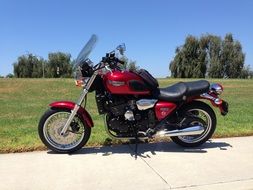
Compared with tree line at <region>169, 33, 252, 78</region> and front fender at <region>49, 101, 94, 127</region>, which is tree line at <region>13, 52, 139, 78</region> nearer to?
tree line at <region>169, 33, 252, 78</region>

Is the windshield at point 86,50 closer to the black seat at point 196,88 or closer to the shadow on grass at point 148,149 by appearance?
the shadow on grass at point 148,149

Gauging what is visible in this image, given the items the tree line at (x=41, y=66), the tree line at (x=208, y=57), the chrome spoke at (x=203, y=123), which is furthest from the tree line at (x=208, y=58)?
the chrome spoke at (x=203, y=123)

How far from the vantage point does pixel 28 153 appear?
5930 mm

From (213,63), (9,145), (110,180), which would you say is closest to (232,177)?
(110,180)

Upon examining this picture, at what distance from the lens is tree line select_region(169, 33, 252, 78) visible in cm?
5794

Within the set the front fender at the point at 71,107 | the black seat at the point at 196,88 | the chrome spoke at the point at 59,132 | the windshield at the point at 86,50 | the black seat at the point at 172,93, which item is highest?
the windshield at the point at 86,50

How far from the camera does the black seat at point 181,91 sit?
5957 mm

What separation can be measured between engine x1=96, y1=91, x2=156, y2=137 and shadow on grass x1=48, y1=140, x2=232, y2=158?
28 cm

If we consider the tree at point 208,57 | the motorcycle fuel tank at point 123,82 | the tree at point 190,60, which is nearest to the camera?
the motorcycle fuel tank at point 123,82

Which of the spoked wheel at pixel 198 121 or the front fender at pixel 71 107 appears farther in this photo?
the spoked wheel at pixel 198 121

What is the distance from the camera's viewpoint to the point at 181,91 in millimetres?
5977

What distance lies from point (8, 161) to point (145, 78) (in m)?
2.25

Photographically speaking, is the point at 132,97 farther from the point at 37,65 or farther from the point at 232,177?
the point at 37,65

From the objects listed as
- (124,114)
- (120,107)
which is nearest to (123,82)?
(120,107)
